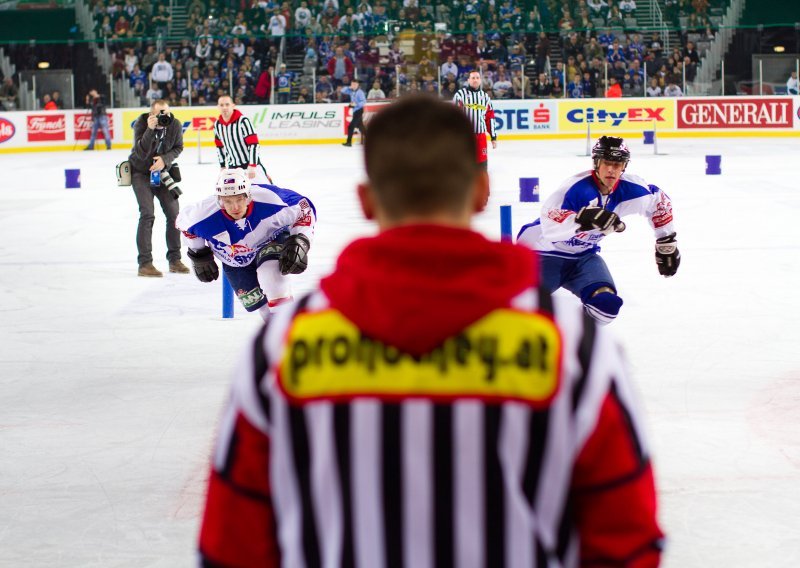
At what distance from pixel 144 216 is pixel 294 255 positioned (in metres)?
4.23

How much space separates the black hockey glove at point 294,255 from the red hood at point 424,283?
5097mm

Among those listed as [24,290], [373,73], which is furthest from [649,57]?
[24,290]

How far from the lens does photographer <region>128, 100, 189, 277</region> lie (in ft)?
34.3

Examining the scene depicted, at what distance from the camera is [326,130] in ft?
88.1

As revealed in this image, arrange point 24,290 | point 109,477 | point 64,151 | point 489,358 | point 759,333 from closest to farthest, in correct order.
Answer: point 489,358 < point 109,477 < point 759,333 < point 24,290 < point 64,151

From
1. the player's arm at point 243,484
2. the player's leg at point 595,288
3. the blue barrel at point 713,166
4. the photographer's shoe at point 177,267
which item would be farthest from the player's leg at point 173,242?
the blue barrel at point 713,166

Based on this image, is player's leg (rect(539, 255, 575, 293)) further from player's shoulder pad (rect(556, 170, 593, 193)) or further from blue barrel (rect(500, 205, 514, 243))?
blue barrel (rect(500, 205, 514, 243))

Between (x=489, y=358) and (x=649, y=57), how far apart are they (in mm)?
26926

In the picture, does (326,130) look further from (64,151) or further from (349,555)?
(349,555)

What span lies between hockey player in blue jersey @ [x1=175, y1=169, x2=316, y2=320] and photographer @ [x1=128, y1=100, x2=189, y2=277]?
11.7 ft

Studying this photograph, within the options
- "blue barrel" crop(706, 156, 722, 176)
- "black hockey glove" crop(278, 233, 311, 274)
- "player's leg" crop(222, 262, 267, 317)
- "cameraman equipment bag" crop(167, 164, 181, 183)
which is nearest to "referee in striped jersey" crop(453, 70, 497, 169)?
"blue barrel" crop(706, 156, 722, 176)

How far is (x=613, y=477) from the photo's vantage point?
163 cm

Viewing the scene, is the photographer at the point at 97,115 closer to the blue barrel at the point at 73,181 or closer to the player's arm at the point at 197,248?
the blue barrel at the point at 73,181

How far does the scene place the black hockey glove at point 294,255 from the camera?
671cm
